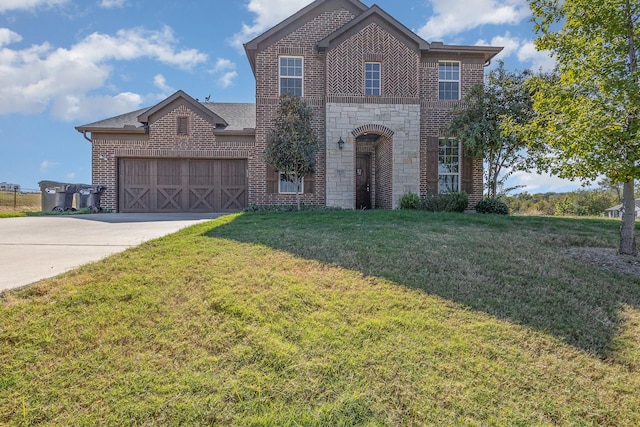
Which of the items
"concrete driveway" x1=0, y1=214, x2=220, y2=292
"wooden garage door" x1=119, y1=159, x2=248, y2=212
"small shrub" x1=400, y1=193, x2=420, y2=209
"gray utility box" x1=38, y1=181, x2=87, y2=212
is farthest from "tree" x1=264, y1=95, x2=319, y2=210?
"gray utility box" x1=38, y1=181, x2=87, y2=212

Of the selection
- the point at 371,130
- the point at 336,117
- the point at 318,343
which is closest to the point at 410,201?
the point at 371,130

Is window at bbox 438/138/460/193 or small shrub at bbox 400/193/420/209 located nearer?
small shrub at bbox 400/193/420/209

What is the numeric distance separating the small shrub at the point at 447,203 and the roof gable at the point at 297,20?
7.29 meters

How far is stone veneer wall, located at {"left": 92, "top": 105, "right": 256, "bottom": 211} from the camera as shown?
12922mm

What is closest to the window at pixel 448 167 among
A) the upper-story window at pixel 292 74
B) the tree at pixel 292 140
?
the tree at pixel 292 140

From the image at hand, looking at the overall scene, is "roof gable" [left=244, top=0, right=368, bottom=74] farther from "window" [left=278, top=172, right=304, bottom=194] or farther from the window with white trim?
"window" [left=278, top=172, right=304, bottom=194]

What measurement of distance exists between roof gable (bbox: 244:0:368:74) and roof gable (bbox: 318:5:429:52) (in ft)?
2.45

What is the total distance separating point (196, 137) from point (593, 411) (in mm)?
13324

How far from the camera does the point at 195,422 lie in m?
2.04

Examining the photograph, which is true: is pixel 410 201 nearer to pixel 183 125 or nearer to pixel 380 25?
pixel 380 25

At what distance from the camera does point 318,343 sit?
2740mm

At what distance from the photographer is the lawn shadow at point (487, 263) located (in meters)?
3.48

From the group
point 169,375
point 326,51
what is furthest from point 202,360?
point 326,51

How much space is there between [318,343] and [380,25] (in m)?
12.2
